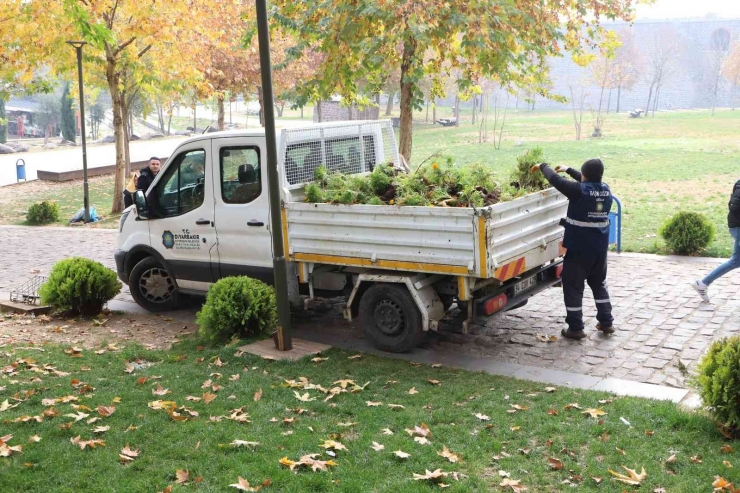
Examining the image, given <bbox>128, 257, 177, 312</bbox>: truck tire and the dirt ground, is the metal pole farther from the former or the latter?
<bbox>128, 257, 177, 312</bbox>: truck tire

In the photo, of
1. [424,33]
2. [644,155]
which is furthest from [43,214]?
[644,155]

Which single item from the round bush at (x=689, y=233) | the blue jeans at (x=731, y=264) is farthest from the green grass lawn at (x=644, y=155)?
the blue jeans at (x=731, y=264)

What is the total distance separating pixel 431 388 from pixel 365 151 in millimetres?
3700

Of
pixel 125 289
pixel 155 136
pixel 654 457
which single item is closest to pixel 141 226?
pixel 125 289

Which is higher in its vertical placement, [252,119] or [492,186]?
[252,119]

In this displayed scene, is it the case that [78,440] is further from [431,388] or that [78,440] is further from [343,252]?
[343,252]

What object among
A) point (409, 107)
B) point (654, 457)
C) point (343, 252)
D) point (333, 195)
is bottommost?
point (654, 457)

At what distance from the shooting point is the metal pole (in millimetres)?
7176

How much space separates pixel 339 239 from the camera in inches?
313

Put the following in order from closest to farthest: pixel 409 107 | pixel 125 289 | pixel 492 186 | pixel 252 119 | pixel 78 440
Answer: pixel 78 440 → pixel 492 186 → pixel 125 289 → pixel 409 107 → pixel 252 119

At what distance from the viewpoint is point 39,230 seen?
19.3m

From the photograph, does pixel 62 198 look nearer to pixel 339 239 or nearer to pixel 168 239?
pixel 168 239

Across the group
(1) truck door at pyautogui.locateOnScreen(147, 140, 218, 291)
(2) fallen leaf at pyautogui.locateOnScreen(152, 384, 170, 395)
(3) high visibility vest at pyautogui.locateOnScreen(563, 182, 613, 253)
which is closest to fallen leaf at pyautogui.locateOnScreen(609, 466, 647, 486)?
(3) high visibility vest at pyautogui.locateOnScreen(563, 182, 613, 253)

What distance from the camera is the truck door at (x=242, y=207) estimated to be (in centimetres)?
860
